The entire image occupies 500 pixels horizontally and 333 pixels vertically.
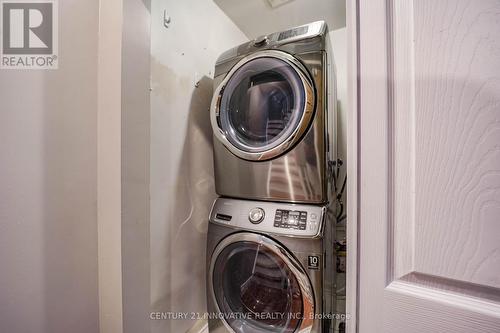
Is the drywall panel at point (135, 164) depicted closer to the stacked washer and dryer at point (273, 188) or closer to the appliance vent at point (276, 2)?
the stacked washer and dryer at point (273, 188)

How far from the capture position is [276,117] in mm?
1008

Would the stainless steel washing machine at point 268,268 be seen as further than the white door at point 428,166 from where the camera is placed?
Yes

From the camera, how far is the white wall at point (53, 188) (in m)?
0.59

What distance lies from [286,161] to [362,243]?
1.52 feet

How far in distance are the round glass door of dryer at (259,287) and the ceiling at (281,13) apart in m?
1.46

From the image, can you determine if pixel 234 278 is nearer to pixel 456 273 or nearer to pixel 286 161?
pixel 286 161

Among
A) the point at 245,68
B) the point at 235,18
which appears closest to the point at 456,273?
the point at 245,68

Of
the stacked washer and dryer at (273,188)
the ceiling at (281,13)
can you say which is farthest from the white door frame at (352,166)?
the ceiling at (281,13)

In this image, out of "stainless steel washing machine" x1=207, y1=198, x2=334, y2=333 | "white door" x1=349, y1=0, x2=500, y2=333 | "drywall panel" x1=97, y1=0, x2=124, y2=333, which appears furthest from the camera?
"stainless steel washing machine" x1=207, y1=198, x2=334, y2=333

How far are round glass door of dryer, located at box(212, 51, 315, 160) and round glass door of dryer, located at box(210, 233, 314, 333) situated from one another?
44cm

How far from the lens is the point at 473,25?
41 cm

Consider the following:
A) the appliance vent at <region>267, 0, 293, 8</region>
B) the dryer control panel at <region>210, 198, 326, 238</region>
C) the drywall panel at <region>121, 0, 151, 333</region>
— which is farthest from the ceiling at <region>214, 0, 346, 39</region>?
the dryer control panel at <region>210, 198, 326, 238</region>
